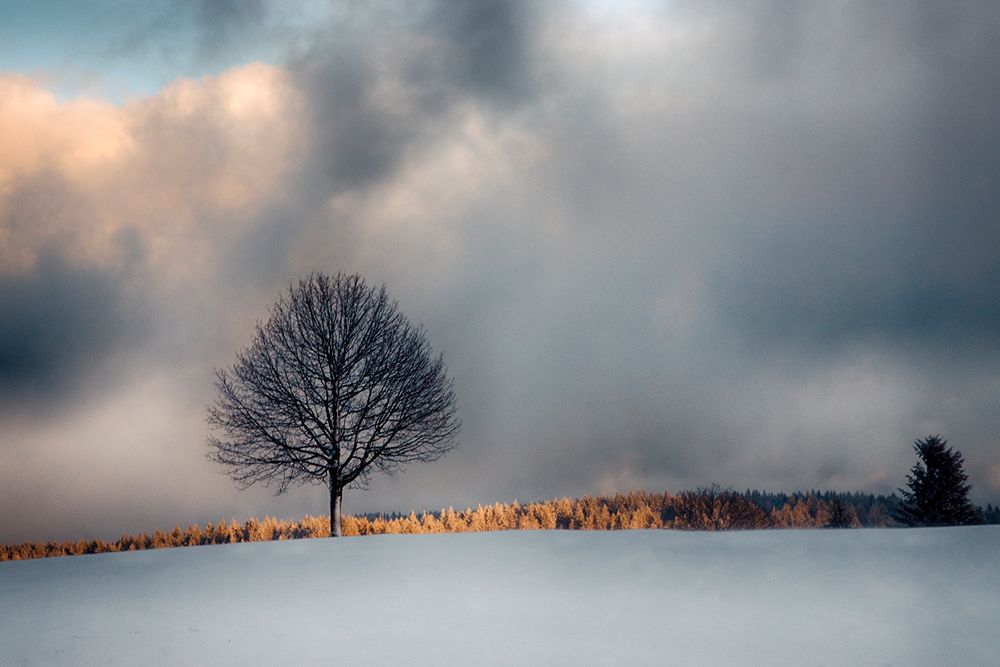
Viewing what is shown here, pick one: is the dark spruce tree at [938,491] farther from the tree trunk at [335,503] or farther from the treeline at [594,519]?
the tree trunk at [335,503]

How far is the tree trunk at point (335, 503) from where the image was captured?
2453cm

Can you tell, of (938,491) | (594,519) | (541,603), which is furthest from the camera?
(938,491)

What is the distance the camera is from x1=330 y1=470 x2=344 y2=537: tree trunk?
80.5 feet

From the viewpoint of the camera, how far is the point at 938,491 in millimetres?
30594

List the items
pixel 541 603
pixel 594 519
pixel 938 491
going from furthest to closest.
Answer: pixel 938 491 < pixel 594 519 < pixel 541 603

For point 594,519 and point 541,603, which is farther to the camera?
point 594,519

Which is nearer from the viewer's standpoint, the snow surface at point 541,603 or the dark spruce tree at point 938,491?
the snow surface at point 541,603

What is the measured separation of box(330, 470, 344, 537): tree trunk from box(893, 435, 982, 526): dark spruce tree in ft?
70.3

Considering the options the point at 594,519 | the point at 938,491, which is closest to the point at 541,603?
the point at 594,519

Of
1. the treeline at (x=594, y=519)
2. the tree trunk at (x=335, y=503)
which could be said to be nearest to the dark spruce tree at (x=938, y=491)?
the treeline at (x=594, y=519)

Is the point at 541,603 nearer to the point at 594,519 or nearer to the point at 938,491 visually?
the point at 594,519

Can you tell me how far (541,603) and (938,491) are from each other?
1024 inches

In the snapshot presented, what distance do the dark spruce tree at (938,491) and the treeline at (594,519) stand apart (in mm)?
6621

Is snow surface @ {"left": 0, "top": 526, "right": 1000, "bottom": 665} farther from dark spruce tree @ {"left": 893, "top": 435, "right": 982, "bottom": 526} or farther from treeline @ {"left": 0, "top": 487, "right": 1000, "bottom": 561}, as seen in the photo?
dark spruce tree @ {"left": 893, "top": 435, "right": 982, "bottom": 526}
